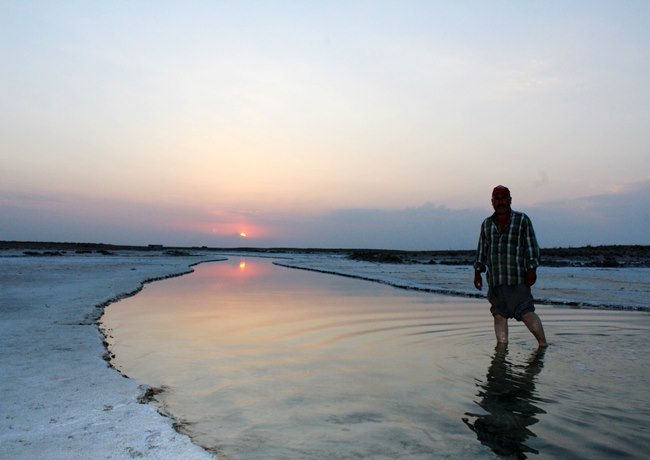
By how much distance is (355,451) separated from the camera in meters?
3.68

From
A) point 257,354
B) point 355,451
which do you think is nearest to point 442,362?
point 257,354

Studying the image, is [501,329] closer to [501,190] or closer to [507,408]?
[501,190]

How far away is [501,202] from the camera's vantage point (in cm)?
735

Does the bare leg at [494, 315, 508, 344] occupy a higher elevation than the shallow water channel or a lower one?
higher

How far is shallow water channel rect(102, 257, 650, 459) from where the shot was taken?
391 centimetres

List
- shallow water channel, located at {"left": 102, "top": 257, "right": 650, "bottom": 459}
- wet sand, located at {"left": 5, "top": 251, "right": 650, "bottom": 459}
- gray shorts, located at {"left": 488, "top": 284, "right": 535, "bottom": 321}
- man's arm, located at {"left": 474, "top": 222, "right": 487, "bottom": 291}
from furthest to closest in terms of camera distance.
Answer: man's arm, located at {"left": 474, "top": 222, "right": 487, "bottom": 291}, gray shorts, located at {"left": 488, "top": 284, "right": 535, "bottom": 321}, shallow water channel, located at {"left": 102, "top": 257, "right": 650, "bottom": 459}, wet sand, located at {"left": 5, "top": 251, "right": 650, "bottom": 459}

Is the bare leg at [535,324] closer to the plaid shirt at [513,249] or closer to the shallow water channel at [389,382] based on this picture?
the shallow water channel at [389,382]

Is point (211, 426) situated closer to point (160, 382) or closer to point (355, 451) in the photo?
point (355, 451)

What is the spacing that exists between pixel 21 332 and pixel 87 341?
4.86ft

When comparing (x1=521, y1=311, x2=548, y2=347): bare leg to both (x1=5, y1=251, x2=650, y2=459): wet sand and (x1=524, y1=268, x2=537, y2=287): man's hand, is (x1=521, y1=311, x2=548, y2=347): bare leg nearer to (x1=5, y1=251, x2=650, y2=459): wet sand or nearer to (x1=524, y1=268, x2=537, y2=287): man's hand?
(x1=5, y1=251, x2=650, y2=459): wet sand

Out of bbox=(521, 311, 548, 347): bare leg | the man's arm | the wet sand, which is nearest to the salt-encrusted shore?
the wet sand

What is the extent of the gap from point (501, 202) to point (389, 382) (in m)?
3.21

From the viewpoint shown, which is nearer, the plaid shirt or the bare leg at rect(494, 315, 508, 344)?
the plaid shirt

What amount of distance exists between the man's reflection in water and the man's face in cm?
210
